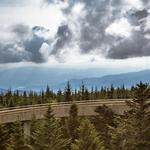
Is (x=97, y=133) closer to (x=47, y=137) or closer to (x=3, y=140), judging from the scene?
(x=47, y=137)

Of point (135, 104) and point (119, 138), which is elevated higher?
point (135, 104)

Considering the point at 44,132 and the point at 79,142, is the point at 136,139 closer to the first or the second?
the point at 79,142

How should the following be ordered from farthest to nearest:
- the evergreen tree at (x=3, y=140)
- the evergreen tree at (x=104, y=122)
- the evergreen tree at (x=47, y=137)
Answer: the evergreen tree at (x=104, y=122) → the evergreen tree at (x=3, y=140) → the evergreen tree at (x=47, y=137)

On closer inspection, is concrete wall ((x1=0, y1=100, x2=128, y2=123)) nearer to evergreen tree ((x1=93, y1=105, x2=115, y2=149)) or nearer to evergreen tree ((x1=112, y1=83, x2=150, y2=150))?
evergreen tree ((x1=93, y1=105, x2=115, y2=149))

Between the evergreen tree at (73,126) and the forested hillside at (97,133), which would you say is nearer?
the forested hillside at (97,133)

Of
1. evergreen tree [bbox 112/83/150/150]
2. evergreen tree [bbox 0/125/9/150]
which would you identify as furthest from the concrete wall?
evergreen tree [bbox 112/83/150/150]

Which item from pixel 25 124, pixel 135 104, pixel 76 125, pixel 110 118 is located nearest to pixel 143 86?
pixel 135 104

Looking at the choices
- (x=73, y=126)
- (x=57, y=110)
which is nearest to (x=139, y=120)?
(x=73, y=126)

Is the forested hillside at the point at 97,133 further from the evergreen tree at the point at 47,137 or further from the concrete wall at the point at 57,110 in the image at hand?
the concrete wall at the point at 57,110

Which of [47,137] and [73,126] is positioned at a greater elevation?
[47,137]

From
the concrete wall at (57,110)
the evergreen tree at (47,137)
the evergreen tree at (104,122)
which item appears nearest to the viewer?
the evergreen tree at (47,137)

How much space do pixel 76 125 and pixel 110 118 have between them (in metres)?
8.55

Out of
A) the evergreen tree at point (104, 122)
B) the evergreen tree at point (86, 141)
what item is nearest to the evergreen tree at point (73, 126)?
the evergreen tree at point (104, 122)

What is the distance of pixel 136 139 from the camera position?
46812 millimetres
